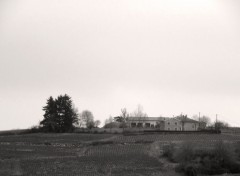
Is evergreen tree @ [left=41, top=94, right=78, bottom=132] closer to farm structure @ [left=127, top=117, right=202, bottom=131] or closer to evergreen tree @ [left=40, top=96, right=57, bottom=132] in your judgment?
evergreen tree @ [left=40, top=96, right=57, bottom=132]

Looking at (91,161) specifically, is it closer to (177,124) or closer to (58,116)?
(58,116)

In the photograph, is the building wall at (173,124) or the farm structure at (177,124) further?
the building wall at (173,124)

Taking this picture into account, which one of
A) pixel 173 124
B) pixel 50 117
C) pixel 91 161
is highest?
pixel 50 117

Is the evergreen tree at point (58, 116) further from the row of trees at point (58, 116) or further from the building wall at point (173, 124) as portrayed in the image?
the building wall at point (173, 124)

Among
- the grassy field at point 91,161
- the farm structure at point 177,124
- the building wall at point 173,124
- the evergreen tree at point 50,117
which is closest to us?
the grassy field at point 91,161

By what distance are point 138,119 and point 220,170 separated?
409ft

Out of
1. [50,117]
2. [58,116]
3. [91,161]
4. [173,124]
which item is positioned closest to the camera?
[91,161]

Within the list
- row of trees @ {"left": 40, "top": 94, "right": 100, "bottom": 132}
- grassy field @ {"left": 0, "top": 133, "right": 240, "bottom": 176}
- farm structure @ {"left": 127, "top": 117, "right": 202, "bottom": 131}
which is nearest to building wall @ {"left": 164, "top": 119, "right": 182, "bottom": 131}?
farm structure @ {"left": 127, "top": 117, "right": 202, "bottom": 131}

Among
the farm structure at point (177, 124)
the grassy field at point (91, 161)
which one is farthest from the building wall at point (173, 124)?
the grassy field at point (91, 161)

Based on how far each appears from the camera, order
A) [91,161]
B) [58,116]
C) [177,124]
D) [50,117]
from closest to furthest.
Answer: [91,161], [50,117], [58,116], [177,124]

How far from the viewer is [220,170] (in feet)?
175

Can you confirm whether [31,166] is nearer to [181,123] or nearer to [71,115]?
[71,115]

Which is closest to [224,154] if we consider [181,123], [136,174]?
[136,174]

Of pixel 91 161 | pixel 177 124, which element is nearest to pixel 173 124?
pixel 177 124
